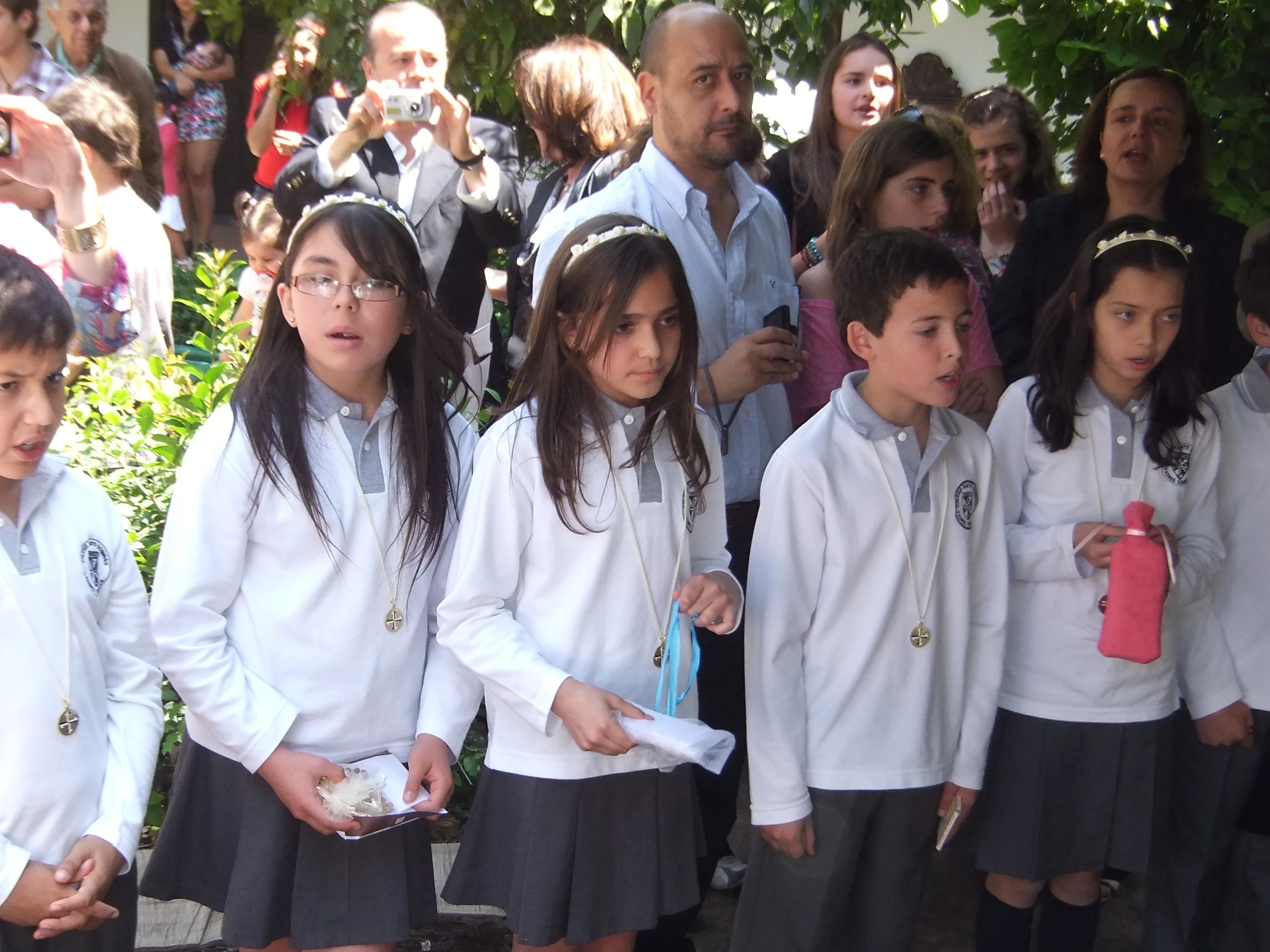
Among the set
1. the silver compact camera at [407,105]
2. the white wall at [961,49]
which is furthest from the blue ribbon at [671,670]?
the white wall at [961,49]

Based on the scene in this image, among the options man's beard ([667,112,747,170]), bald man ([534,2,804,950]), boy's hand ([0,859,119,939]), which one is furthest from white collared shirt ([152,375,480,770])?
man's beard ([667,112,747,170])

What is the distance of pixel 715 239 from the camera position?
304 centimetres

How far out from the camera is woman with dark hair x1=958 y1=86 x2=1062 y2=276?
4.29 meters

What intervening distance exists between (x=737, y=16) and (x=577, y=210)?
1.55 metres

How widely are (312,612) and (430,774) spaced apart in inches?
13.5

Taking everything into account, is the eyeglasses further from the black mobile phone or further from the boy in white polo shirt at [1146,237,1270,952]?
the boy in white polo shirt at [1146,237,1270,952]

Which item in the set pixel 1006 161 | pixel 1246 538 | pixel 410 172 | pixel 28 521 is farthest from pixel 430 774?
pixel 1006 161

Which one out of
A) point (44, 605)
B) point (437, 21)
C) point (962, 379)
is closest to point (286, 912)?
point (44, 605)

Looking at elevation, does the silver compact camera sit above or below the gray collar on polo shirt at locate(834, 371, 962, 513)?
above

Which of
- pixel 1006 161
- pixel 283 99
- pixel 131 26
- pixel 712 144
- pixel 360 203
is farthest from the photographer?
pixel 131 26

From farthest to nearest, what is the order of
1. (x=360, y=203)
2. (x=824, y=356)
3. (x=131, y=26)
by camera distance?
(x=131, y=26)
(x=824, y=356)
(x=360, y=203)

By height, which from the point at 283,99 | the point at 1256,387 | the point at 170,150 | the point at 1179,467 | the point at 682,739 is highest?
the point at 283,99

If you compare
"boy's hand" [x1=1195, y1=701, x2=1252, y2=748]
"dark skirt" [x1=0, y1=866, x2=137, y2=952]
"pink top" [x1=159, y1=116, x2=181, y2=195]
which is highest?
"pink top" [x1=159, y1=116, x2=181, y2=195]

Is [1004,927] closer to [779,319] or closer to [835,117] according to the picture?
[779,319]
